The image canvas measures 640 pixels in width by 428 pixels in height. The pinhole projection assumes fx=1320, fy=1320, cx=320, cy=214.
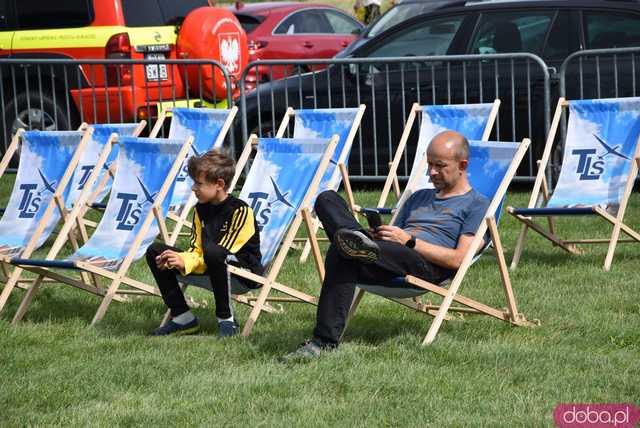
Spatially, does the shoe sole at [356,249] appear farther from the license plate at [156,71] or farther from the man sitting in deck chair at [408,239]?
the license plate at [156,71]

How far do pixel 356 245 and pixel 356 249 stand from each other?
0.02 metres

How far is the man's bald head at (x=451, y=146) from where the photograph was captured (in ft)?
21.8

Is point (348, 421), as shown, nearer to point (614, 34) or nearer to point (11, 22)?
point (614, 34)

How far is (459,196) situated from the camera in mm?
6820

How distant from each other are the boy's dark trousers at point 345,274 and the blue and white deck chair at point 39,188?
2.21m

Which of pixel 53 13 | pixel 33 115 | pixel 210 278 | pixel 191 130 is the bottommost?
pixel 33 115

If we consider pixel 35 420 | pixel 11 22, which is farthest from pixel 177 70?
pixel 35 420

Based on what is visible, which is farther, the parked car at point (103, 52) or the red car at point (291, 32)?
the red car at point (291, 32)

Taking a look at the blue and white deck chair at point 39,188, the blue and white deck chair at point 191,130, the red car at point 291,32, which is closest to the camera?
the blue and white deck chair at point 39,188

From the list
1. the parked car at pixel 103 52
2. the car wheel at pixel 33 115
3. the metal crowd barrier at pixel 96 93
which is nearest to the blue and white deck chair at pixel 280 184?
the metal crowd barrier at pixel 96 93

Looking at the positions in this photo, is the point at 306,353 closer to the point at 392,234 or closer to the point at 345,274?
the point at 345,274

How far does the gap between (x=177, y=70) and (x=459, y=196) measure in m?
6.46

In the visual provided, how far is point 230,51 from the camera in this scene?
1362cm

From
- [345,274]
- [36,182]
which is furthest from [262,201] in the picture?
[36,182]
